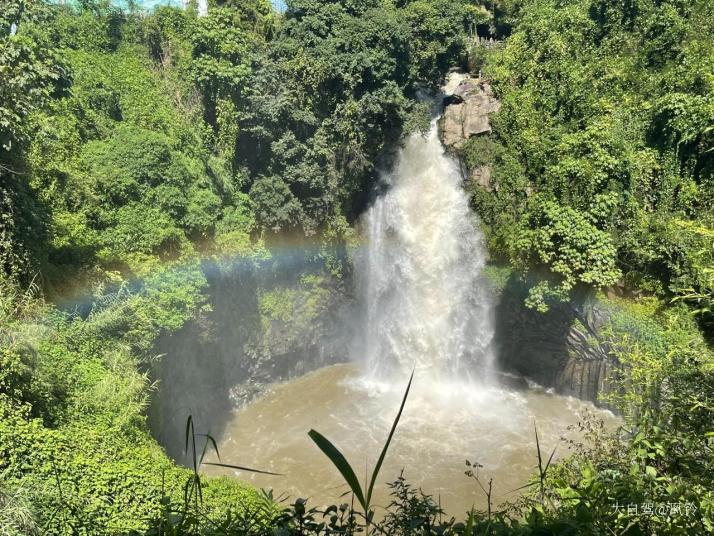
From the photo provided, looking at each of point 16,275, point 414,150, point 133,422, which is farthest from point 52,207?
point 414,150

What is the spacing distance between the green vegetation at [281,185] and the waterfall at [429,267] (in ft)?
→ 2.60

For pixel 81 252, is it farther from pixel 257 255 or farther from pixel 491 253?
pixel 491 253

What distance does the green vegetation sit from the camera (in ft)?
24.0

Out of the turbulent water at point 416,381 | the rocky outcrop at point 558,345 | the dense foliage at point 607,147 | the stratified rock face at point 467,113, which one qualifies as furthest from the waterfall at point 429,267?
the dense foliage at point 607,147

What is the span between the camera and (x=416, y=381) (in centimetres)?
1716

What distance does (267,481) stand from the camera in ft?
43.0

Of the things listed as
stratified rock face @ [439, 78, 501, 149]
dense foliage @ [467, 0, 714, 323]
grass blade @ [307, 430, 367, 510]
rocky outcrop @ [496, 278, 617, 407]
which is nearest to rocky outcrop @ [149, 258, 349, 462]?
rocky outcrop @ [496, 278, 617, 407]

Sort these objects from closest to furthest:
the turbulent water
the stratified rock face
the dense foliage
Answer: the dense foliage → the turbulent water → the stratified rock face

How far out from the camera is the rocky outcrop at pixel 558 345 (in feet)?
45.3

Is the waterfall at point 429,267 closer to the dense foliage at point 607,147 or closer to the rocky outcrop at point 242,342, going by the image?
the dense foliage at point 607,147

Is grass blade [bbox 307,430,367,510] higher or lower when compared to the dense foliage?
lower

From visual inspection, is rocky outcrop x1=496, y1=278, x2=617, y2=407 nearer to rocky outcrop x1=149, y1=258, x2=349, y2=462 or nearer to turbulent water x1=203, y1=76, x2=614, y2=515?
turbulent water x1=203, y1=76, x2=614, y2=515

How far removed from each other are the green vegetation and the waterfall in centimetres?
79

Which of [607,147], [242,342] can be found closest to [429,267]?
[607,147]
